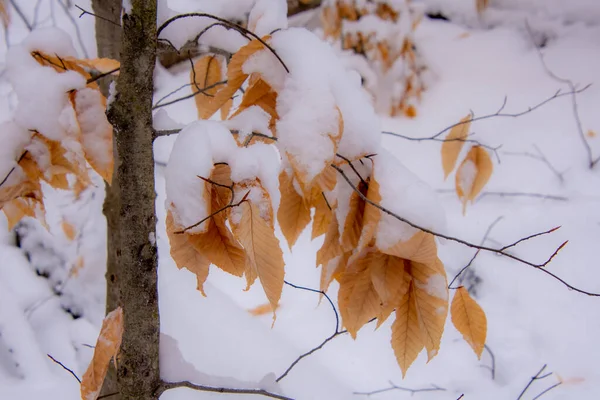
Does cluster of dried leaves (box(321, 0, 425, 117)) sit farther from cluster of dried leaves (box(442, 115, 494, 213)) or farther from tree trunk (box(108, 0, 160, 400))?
tree trunk (box(108, 0, 160, 400))

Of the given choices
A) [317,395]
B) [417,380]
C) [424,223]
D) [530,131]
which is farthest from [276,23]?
[530,131]

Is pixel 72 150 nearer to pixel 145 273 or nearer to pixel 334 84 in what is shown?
pixel 145 273

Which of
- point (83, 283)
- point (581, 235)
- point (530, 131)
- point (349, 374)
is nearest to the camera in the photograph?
point (349, 374)

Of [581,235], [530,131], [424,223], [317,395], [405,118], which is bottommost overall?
[317,395]

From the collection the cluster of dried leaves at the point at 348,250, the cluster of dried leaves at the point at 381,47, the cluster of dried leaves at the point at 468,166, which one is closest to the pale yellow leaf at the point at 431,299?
the cluster of dried leaves at the point at 348,250

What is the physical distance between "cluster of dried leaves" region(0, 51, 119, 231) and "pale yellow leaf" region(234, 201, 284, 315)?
0.27m

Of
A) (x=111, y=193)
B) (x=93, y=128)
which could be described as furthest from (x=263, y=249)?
(x=111, y=193)

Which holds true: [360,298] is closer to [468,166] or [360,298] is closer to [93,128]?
[93,128]

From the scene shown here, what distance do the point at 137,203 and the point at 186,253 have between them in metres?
0.13

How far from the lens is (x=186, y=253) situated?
405 millimetres

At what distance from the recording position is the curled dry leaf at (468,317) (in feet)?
1.63

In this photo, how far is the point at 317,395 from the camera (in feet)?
3.42

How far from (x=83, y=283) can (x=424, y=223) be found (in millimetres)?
1413

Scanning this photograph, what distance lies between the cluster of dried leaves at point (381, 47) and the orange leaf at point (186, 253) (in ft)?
5.66
